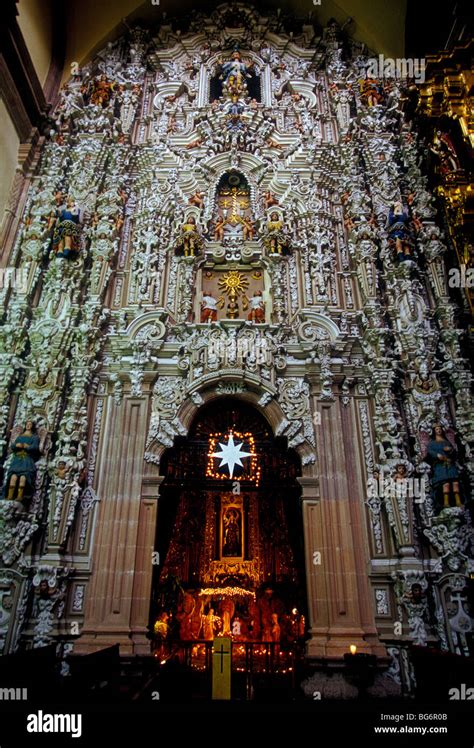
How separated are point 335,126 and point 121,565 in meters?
13.5

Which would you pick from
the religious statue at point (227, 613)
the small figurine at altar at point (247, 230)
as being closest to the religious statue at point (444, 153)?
the small figurine at altar at point (247, 230)

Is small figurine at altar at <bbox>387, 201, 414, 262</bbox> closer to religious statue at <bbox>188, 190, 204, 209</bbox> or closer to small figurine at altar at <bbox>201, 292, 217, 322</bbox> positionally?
small figurine at altar at <bbox>201, 292, 217, 322</bbox>

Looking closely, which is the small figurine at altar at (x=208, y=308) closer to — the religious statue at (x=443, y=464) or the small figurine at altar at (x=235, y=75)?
the religious statue at (x=443, y=464)

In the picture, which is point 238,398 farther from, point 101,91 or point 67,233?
point 101,91

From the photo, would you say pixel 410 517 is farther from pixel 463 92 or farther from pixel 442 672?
pixel 463 92

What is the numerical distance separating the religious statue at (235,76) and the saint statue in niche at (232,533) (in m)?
12.7

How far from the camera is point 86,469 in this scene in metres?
9.91

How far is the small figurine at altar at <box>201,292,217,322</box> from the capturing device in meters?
11.8

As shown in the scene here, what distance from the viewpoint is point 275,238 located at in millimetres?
12359

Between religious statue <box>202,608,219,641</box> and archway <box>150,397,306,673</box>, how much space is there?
2cm

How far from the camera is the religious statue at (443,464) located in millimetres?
8768

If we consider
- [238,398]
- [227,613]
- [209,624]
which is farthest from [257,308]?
[209,624]

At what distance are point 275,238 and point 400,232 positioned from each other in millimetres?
3095
